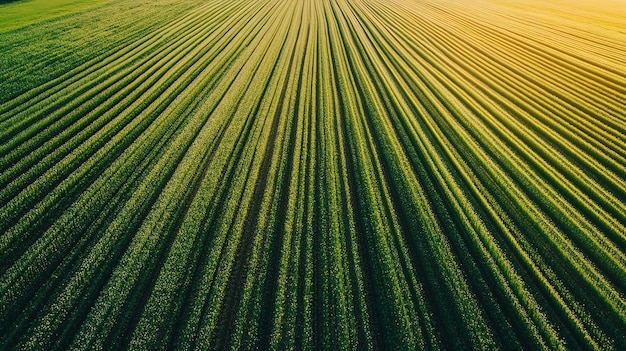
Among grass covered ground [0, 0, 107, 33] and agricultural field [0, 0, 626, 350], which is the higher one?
grass covered ground [0, 0, 107, 33]

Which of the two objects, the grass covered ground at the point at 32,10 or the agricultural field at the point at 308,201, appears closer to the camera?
the agricultural field at the point at 308,201

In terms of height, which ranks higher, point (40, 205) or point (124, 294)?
point (40, 205)

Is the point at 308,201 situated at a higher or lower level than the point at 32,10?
lower

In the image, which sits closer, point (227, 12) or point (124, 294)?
point (124, 294)

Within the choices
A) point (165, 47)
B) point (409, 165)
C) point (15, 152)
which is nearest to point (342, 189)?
point (409, 165)

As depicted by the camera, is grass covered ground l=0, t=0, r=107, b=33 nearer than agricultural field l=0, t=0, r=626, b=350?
No

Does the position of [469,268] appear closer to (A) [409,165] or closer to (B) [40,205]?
(A) [409,165]

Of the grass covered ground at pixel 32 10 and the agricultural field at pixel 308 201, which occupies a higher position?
the grass covered ground at pixel 32 10

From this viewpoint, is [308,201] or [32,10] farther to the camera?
[32,10]
